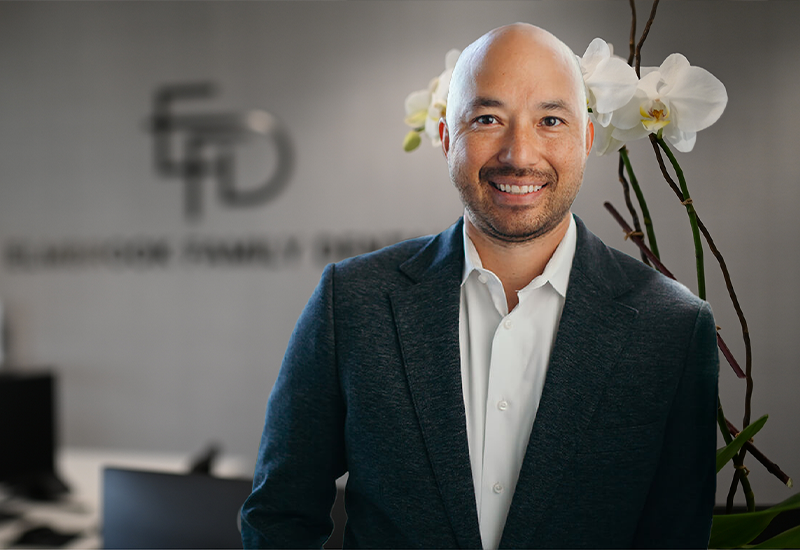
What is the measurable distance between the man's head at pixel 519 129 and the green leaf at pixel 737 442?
340 millimetres

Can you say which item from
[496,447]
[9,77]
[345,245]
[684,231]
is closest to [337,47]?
[345,245]

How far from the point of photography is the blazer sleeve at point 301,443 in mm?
857

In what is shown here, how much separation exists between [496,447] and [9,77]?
407cm

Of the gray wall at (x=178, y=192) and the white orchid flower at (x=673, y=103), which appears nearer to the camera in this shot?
the white orchid flower at (x=673, y=103)

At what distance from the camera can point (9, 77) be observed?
12.1 feet

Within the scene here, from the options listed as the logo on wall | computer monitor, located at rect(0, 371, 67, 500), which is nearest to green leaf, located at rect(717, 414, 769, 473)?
the logo on wall

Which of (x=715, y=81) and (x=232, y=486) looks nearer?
(x=715, y=81)

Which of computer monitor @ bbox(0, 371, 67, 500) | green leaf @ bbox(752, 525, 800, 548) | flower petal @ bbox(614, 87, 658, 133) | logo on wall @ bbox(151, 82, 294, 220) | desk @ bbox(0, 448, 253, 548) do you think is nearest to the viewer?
green leaf @ bbox(752, 525, 800, 548)

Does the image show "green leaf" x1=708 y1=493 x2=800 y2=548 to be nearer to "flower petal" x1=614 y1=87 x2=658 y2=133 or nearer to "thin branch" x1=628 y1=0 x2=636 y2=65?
"flower petal" x1=614 y1=87 x2=658 y2=133

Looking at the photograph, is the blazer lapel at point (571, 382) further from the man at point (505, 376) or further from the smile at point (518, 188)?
the smile at point (518, 188)

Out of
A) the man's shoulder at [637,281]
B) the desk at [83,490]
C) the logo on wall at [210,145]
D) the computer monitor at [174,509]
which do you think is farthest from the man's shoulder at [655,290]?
the logo on wall at [210,145]

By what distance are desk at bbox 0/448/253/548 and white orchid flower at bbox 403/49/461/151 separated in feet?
5.58

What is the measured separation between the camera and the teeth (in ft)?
2.42

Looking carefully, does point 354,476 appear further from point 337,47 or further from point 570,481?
point 337,47
